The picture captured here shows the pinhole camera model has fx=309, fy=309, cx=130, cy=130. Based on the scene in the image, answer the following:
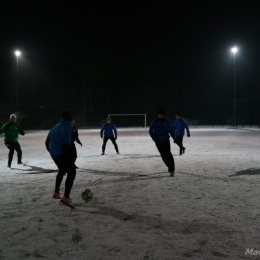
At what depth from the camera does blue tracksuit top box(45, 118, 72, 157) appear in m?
5.46

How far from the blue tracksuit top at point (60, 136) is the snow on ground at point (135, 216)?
1.05 m

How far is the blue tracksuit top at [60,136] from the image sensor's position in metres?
5.46

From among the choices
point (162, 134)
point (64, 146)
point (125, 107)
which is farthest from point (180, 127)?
point (125, 107)

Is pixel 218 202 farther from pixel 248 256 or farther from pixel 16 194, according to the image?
pixel 16 194

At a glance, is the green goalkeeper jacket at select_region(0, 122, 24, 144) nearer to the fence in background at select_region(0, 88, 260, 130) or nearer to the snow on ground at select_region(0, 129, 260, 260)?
the snow on ground at select_region(0, 129, 260, 260)

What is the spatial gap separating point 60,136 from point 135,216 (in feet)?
6.35

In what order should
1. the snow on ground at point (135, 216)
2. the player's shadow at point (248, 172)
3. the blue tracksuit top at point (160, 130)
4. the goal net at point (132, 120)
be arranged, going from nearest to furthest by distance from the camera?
the snow on ground at point (135, 216) → the blue tracksuit top at point (160, 130) → the player's shadow at point (248, 172) → the goal net at point (132, 120)

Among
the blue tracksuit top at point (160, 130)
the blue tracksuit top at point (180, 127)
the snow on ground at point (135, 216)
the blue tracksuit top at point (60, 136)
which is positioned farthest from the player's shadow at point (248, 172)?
the blue tracksuit top at point (60, 136)

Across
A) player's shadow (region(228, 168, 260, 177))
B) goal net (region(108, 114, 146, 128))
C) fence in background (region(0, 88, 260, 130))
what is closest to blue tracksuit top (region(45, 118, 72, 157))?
player's shadow (region(228, 168, 260, 177))

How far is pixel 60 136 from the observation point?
555 centimetres

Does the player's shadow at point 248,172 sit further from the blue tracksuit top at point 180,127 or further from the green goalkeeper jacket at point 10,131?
the green goalkeeper jacket at point 10,131

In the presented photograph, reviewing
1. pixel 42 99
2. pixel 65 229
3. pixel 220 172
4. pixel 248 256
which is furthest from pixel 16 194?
pixel 42 99

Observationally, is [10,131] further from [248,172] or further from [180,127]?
[248,172]

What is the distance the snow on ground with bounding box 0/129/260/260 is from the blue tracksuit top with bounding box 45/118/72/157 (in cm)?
105
